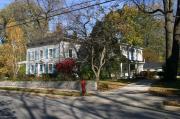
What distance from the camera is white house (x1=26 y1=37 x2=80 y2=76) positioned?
56897 millimetres

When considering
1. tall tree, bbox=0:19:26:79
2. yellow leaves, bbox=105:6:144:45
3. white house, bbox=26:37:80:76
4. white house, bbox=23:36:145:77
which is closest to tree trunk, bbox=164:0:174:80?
yellow leaves, bbox=105:6:144:45

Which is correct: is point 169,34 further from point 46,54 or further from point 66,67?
point 46,54

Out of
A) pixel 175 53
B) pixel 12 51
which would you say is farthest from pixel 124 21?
pixel 12 51

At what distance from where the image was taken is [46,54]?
62312 mm

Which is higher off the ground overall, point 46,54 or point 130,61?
point 46,54

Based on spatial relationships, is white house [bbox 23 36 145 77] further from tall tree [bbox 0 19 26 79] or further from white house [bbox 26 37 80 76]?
tall tree [bbox 0 19 26 79]

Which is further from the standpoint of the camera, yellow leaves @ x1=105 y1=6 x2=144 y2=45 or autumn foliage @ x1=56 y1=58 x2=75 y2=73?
autumn foliage @ x1=56 y1=58 x2=75 y2=73

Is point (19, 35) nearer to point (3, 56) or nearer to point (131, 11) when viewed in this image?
point (3, 56)

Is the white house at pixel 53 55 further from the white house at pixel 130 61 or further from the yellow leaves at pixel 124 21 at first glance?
the yellow leaves at pixel 124 21

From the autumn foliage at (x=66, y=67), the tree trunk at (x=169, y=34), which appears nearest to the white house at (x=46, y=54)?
the autumn foliage at (x=66, y=67)

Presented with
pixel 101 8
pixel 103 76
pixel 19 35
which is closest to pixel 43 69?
pixel 19 35

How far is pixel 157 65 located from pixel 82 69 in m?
32.9

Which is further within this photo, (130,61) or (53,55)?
(53,55)

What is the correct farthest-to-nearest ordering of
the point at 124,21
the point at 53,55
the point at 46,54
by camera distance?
the point at 46,54 → the point at 53,55 → the point at 124,21
